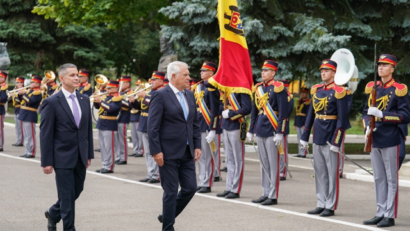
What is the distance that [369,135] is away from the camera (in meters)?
8.51

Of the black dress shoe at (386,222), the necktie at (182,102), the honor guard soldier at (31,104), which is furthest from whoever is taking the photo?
the honor guard soldier at (31,104)

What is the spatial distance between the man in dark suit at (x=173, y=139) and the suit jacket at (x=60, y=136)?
79cm

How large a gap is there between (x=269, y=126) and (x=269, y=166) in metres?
0.62

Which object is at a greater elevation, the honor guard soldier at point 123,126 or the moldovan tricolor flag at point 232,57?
the moldovan tricolor flag at point 232,57

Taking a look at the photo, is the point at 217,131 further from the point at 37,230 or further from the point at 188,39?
the point at 188,39

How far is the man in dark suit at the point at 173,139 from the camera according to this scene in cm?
725

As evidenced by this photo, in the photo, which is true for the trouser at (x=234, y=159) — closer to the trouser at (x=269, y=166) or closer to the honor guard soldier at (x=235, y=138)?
the honor guard soldier at (x=235, y=138)

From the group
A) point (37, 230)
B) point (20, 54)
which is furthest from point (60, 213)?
point (20, 54)

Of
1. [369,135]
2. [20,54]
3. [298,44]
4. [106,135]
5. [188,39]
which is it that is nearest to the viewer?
[369,135]

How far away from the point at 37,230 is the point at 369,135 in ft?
14.3

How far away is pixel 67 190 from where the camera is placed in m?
7.07

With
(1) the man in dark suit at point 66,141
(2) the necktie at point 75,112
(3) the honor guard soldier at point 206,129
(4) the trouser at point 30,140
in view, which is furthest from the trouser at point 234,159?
(4) the trouser at point 30,140

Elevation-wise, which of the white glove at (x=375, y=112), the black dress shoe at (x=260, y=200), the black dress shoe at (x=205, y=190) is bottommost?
the black dress shoe at (x=205, y=190)

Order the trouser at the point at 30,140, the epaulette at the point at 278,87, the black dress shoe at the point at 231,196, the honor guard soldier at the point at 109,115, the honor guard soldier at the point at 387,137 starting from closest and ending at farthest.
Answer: the honor guard soldier at the point at 387,137 → the epaulette at the point at 278,87 → the black dress shoe at the point at 231,196 → the honor guard soldier at the point at 109,115 → the trouser at the point at 30,140
